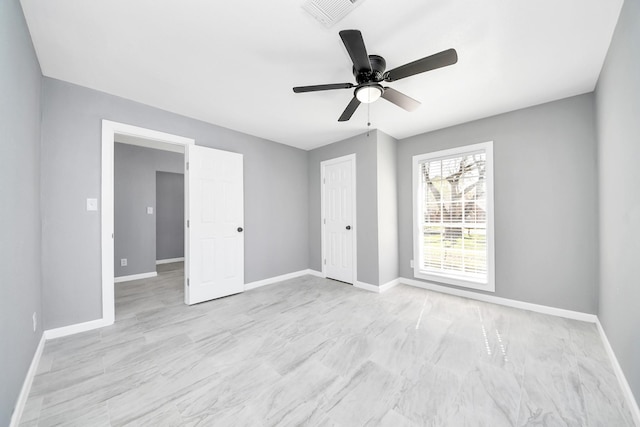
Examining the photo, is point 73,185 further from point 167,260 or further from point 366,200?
point 167,260

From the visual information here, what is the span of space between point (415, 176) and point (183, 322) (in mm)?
3875

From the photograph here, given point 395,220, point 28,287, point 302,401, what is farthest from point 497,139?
point 28,287

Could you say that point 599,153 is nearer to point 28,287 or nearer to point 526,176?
point 526,176

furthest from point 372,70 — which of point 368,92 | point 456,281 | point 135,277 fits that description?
point 135,277

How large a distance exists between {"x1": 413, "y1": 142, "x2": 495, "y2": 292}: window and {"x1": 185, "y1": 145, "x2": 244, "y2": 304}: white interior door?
9.53 ft

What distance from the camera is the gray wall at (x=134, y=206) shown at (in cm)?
443

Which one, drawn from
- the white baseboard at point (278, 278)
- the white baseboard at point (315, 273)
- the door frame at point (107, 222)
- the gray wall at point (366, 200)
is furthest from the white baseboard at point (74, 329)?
the gray wall at point (366, 200)

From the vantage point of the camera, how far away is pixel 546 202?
9.38ft

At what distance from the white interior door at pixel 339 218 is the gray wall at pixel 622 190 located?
2779 millimetres

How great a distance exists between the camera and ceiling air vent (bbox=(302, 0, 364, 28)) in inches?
58.6

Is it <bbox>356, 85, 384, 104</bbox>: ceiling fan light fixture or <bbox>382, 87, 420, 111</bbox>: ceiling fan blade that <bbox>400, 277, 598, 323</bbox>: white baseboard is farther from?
<bbox>356, 85, 384, 104</bbox>: ceiling fan light fixture

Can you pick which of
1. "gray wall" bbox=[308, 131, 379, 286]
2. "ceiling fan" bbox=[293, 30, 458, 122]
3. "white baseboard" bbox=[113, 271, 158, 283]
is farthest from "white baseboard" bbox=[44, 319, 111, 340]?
"gray wall" bbox=[308, 131, 379, 286]

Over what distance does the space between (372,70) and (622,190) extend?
2.07 metres

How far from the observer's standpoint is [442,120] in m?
3.35
